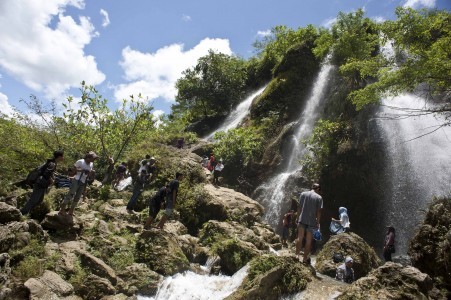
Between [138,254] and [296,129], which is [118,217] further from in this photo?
[296,129]

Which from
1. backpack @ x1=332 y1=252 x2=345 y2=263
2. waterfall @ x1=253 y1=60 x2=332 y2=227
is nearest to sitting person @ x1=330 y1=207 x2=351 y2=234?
backpack @ x1=332 y1=252 x2=345 y2=263

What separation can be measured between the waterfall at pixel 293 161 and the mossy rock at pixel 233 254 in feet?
29.1

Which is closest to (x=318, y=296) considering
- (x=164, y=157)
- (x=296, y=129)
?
(x=164, y=157)

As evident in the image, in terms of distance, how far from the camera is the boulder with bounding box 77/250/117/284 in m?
8.27

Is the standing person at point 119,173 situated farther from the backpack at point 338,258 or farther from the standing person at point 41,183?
the backpack at point 338,258

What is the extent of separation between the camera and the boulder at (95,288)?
24.4ft

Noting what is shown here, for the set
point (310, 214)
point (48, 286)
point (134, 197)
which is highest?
point (310, 214)

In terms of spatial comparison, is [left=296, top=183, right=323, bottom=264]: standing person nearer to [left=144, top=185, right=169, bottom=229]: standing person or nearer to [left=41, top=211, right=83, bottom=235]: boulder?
[left=144, top=185, right=169, bottom=229]: standing person

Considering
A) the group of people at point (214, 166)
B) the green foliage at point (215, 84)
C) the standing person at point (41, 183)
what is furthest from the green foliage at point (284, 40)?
the standing person at point (41, 183)

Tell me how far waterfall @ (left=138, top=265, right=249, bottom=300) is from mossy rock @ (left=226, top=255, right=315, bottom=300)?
0.72m

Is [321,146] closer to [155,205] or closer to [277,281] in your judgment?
[155,205]

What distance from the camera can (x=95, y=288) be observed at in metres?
7.62

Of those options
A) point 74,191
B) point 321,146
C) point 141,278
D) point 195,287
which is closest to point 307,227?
point 195,287

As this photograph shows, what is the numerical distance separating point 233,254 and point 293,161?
45.5ft
